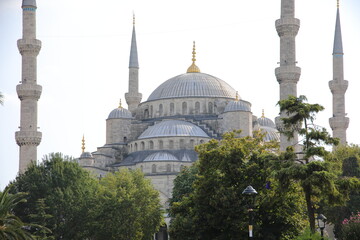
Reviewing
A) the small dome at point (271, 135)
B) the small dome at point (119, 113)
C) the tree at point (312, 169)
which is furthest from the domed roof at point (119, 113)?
the tree at point (312, 169)

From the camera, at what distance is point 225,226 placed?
109ft

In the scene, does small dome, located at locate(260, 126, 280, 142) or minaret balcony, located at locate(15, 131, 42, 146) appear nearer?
minaret balcony, located at locate(15, 131, 42, 146)

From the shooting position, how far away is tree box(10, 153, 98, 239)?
4497 centimetres

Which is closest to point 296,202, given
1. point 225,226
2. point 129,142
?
point 225,226

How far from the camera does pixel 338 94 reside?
211ft

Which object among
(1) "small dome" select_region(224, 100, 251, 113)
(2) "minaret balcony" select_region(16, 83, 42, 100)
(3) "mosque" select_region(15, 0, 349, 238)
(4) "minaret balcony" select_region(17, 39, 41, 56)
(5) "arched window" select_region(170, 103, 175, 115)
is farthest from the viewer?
(5) "arched window" select_region(170, 103, 175, 115)

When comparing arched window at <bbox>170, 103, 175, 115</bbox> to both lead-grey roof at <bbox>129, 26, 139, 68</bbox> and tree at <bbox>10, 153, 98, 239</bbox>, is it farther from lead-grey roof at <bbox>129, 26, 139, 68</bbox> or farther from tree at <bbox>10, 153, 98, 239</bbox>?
tree at <bbox>10, 153, 98, 239</bbox>

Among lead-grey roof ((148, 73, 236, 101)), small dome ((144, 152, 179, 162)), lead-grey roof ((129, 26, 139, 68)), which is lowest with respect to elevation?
small dome ((144, 152, 179, 162))

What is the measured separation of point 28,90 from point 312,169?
35009 millimetres

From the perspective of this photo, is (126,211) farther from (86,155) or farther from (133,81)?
(133,81)

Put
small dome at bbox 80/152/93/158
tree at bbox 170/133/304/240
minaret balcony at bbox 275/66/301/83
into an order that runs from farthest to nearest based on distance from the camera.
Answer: small dome at bbox 80/152/93/158
minaret balcony at bbox 275/66/301/83
tree at bbox 170/133/304/240

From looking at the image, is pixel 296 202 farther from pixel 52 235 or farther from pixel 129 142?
pixel 129 142

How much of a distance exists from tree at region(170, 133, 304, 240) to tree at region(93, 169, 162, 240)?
10900 mm

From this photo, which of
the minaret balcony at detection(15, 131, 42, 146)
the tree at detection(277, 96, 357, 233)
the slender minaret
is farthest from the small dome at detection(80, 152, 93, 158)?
the tree at detection(277, 96, 357, 233)
